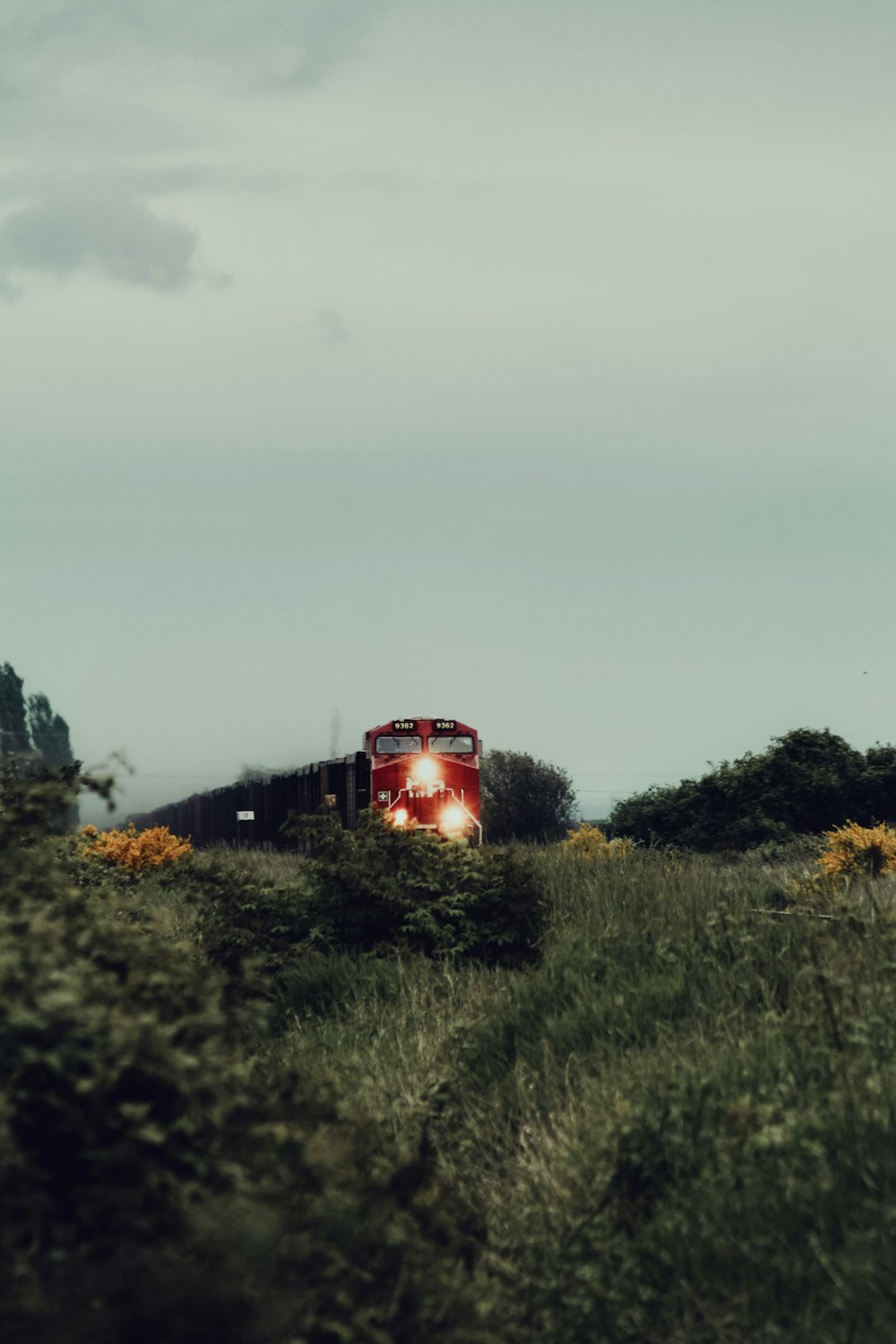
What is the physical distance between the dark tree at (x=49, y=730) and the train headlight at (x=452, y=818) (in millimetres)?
76395

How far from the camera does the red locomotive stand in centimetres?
2642

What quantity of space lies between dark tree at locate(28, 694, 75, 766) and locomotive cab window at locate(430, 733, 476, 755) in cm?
7602

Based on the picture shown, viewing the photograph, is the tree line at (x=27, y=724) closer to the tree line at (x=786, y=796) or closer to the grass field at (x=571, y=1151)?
the tree line at (x=786, y=796)

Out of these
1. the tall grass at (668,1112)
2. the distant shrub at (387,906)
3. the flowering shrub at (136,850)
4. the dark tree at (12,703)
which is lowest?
the tall grass at (668,1112)

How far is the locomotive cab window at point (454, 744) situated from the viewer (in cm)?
2700

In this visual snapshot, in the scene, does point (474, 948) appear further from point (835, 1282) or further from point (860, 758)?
point (860, 758)

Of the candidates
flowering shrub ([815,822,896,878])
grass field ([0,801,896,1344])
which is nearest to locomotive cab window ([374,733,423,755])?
flowering shrub ([815,822,896,878])

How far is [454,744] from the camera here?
89.8 ft

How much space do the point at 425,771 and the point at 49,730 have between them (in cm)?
8197

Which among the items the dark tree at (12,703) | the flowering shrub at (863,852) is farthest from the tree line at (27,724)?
the flowering shrub at (863,852)

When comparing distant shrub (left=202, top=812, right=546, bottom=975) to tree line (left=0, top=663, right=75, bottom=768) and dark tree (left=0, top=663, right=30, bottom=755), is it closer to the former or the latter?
tree line (left=0, top=663, right=75, bottom=768)

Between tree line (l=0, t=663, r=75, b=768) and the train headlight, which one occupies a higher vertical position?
tree line (l=0, t=663, r=75, b=768)

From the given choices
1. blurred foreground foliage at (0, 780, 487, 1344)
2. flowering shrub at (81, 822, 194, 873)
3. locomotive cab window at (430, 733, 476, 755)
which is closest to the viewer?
blurred foreground foliage at (0, 780, 487, 1344)

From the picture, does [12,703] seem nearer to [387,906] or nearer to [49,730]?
[49,730]
